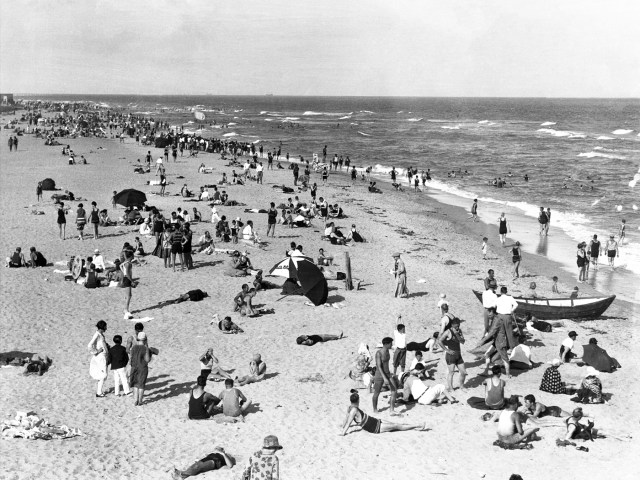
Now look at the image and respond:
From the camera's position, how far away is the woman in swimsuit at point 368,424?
34.7ft

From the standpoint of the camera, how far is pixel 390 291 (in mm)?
19469

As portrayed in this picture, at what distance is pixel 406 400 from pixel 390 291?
305 inches

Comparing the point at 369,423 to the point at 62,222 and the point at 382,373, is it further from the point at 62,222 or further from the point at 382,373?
the point at 62,222

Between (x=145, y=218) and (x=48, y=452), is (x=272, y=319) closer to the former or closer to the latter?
(x=48, y=452)

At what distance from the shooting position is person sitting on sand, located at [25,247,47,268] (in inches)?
818

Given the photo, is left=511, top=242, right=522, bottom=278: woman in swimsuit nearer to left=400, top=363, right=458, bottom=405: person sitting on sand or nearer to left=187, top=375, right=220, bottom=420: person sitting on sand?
left=400, top=363, right=458, bottom=405: person sitting on sand

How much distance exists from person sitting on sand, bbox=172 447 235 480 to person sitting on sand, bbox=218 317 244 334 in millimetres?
6065

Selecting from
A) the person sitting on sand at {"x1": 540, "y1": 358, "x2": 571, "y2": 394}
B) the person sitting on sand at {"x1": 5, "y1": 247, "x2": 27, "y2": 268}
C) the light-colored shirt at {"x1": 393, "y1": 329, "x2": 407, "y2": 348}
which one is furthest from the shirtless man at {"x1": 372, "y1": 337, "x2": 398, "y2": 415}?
the person sitting on sand at {"x1": 5, "y1": 247, "x2": 27, "y2": 268}

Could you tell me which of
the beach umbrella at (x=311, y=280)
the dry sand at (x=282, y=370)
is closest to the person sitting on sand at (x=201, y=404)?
the dry sand at (x=282, y=370)

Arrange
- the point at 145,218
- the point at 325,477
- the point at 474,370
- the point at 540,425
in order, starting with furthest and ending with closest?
the point at 145,218 → the point at 474,370 → the point at 540,425 → the point at 325,477

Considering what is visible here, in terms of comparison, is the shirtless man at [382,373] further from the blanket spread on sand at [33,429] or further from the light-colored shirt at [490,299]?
the blanket spread on sand at [33,429]

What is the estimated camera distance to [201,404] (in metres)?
11.3

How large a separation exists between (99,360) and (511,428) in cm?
749

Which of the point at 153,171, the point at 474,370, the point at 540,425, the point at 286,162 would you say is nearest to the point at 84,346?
the point at 474,370
